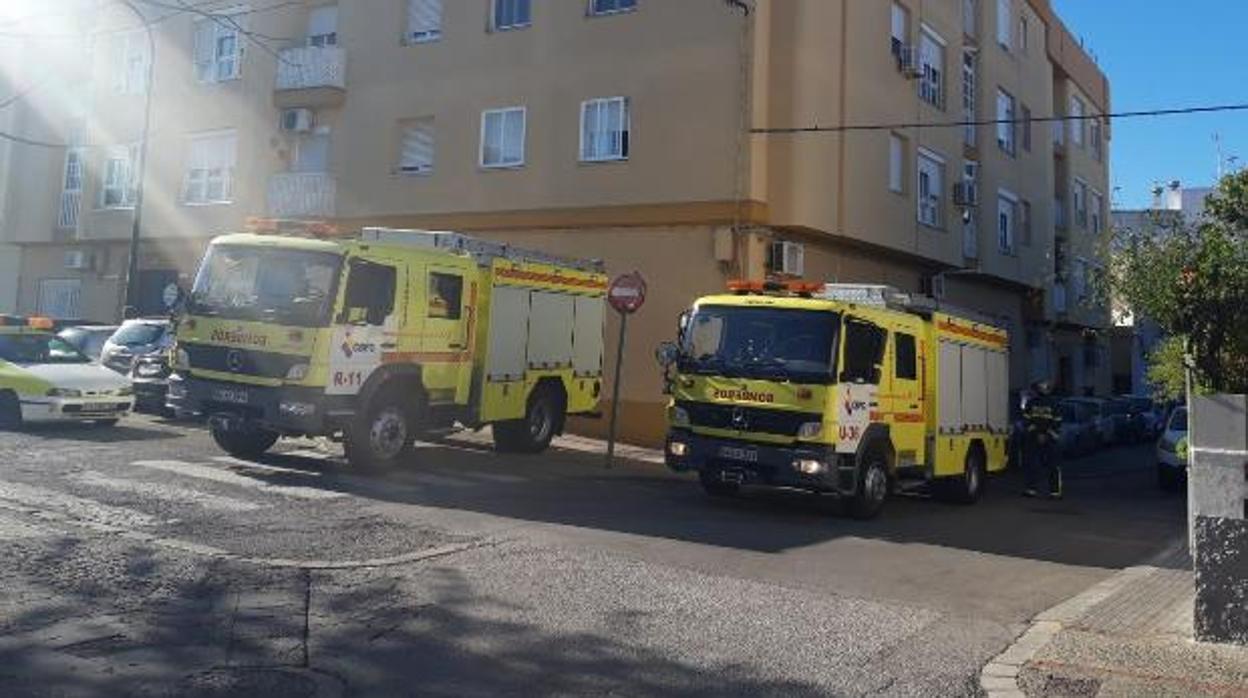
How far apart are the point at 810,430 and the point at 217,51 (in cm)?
2221

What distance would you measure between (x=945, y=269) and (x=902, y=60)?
5.59 meters

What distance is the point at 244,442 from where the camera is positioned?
13508mm

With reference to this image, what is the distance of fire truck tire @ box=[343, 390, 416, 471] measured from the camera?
1258cm

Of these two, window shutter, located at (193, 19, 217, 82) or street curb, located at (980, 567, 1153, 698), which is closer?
street curb, located at (980, 567, 1153, 698)

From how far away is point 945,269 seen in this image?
2692 centimetres

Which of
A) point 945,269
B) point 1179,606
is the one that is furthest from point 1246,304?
point 945,269

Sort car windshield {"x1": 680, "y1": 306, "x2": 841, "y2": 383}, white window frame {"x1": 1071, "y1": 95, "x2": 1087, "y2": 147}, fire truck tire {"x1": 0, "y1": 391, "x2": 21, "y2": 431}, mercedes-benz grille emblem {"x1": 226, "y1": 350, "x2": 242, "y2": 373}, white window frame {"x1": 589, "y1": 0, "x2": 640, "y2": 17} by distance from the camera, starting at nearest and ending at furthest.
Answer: car windshield {"x1": 680, "y1": 306, "x2": 841, "y2": 383} → mercedes-benz grille emblem {"x1": 226, "y1": 350, "x2": 242, "y2": 373} → fire truck tire {"x1": 0, "y1": 391, "x2": 21, "y2": 431} → white window frame {"x1": 589, "y1": 0, "x2": 640, "y2": 17} → white window frame {"x1": 1071, "y1": 95, "x2": 1087, "y2": 147}

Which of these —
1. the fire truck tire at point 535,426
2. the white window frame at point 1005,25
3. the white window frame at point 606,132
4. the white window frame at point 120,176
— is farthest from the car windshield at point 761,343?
the white window frame at point 120,176

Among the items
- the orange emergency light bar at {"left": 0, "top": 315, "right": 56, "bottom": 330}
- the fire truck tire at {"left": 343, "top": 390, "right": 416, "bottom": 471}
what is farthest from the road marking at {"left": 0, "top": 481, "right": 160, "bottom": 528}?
the orange emergency light bar at {"left": 0, "top": 315, "right": 56, "bottom": 330}

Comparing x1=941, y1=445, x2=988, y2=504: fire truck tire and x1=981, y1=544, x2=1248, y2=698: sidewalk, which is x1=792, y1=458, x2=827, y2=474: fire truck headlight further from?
x1=941, y1=445, x2=988, y2=504: fire truck tire

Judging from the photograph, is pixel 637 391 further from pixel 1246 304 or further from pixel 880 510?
pixel 1246 304

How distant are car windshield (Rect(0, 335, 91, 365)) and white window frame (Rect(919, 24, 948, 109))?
1836cm

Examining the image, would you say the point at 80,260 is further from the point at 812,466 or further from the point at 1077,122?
the point at 1077,122

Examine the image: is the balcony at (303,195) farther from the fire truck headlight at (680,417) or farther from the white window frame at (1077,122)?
the white window frame at (1077,122)
